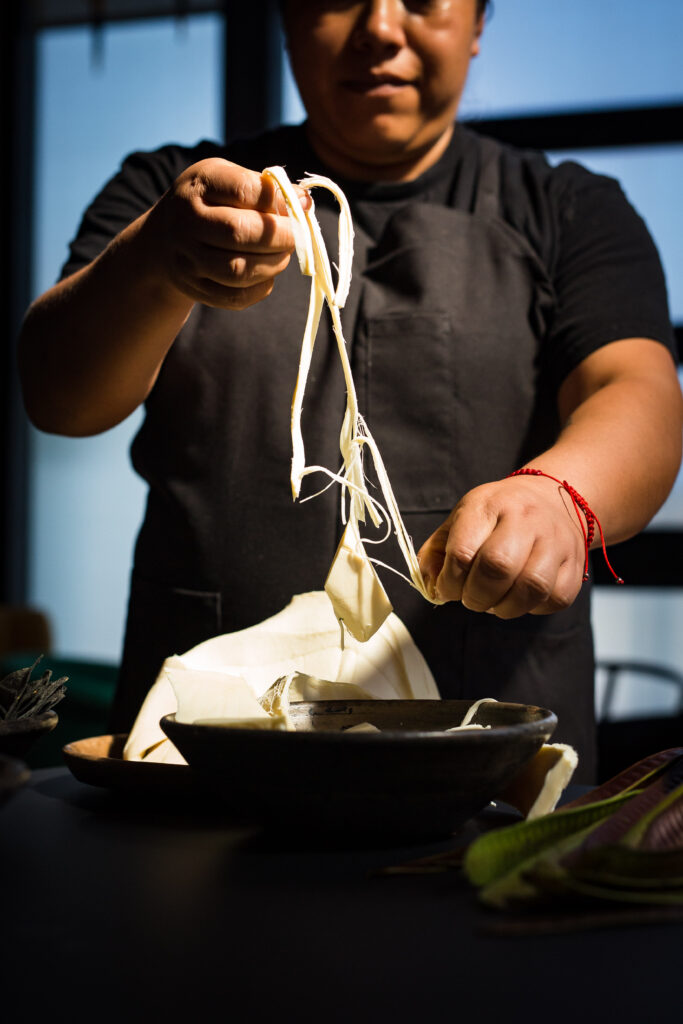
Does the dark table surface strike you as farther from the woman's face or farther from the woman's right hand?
the woman's face

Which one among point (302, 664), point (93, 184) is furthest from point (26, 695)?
point (93, 184)

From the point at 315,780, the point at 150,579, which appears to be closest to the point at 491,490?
the point at 315,780

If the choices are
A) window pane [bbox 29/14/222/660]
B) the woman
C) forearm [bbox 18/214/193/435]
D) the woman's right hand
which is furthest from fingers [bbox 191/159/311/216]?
window pane [bbox 29/14/222/660]

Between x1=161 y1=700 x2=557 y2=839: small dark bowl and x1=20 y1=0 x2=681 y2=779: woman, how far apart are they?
1.53 feet

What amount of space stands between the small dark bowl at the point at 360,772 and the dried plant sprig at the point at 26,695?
14 cm

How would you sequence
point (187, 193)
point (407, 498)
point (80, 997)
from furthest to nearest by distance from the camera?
point (407, 498)
point (187, 193)
point (80, 997)

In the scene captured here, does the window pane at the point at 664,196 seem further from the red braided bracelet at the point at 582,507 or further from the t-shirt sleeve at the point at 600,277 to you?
the red braided bracelet at the point at 582,507

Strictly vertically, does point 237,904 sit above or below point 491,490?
below

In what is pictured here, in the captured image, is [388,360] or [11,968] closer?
[11,968]

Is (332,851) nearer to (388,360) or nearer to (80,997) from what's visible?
(80,997)

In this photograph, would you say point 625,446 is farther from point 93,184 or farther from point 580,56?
point 93,184

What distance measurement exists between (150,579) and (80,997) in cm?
76

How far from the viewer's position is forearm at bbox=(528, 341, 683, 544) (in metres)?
0.83

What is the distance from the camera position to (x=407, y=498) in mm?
1029
